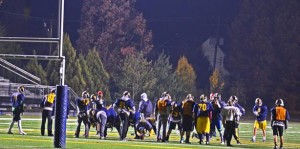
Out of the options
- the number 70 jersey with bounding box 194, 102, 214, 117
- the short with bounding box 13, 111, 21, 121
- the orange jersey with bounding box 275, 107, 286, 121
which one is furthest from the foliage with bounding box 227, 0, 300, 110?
the short with bounding box 13, 111, 21, 121

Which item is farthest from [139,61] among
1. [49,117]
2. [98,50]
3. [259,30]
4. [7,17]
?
[49,117]

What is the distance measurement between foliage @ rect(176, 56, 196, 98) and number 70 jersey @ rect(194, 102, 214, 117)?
37851 mm

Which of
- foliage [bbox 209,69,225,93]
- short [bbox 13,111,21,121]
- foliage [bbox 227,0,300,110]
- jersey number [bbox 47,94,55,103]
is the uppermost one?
foliage [bbox 227,0,300,110]

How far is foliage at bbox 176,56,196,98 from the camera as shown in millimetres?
64812

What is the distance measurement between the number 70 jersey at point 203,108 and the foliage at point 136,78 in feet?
114

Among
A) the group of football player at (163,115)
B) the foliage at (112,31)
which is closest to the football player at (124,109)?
the group of football player at (163,115)

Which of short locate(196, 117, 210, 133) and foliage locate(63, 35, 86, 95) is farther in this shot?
foliage locate(63, 35, 86, 95)

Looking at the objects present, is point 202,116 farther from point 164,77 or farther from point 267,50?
point 267,50

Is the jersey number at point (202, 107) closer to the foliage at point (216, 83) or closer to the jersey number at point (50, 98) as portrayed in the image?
the jersey number at point (50, 98)

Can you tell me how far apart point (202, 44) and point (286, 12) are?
985cm

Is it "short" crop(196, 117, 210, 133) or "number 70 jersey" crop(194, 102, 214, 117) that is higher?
"number 70 jersey" crop(194, 102, 214, 117)

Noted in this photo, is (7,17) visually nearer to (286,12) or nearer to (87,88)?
(87,88)

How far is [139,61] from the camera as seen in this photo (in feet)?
207

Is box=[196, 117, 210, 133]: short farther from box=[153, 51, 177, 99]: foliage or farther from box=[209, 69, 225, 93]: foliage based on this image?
box=[209, 69, 225, 93]: foliage
